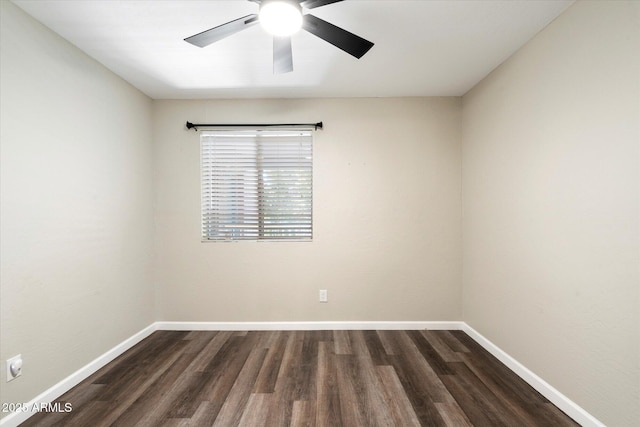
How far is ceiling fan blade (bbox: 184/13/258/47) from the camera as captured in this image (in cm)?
142

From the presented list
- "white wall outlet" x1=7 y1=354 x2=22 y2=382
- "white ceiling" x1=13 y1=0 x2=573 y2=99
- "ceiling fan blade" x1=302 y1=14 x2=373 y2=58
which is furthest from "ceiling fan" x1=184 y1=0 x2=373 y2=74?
"white wall outlet" x1=7 y1=354 x2=22 y2=382

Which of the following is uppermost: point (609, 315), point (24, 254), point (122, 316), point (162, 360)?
point (24, 254)

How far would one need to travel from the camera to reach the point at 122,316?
8.18ft

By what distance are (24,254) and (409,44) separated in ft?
9.29

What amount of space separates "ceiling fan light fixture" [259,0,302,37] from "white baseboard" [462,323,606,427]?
104 inches

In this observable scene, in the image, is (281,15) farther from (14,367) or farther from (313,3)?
(14,367)

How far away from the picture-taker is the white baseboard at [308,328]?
64.3 inches

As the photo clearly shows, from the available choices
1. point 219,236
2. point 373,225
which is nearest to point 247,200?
point 219,236

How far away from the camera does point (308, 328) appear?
292 centimetres

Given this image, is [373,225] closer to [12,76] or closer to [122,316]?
[122,316]

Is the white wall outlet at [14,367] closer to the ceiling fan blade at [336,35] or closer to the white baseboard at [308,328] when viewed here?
the white baseboard at [308,328]

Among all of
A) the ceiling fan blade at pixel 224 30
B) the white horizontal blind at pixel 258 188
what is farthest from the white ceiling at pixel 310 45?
the white horizontal blind at pixel 258 188

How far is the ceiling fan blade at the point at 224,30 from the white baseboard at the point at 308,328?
2.37 meters

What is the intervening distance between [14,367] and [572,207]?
133 inches
